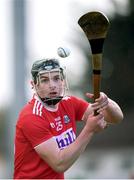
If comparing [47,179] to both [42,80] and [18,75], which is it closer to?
[42,80]

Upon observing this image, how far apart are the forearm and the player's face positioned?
1.34ft

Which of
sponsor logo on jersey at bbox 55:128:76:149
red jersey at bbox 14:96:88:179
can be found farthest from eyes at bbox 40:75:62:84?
sponsor logo on jersey at bbox 55:128:76:149

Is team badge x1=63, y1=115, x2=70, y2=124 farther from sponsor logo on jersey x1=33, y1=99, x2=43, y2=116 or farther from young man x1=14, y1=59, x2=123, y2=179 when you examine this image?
Answer: sponsor logo on jersey x1=33, y1=99, x2=43, y2=116

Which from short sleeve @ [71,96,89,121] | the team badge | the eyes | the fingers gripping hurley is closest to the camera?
the fingers gripping hurley

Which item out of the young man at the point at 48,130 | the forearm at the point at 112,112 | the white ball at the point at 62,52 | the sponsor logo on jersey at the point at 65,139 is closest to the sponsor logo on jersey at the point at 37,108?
the young man at the point at 48,130

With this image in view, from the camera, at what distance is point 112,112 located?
523cm

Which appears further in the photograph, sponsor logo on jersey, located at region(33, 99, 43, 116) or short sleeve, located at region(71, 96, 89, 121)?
short sleeve, located at region(71, 96, 89, 121)

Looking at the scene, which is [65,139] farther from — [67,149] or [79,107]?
[79,107]

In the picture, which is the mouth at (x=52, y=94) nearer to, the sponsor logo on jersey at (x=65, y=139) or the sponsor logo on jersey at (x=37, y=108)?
the sponsor logo on jersey at (x=37, y=108)

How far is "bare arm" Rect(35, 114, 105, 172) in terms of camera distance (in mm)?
4691

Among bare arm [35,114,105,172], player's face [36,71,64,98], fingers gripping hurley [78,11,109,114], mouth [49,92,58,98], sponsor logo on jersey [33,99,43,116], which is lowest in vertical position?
bare arm [35,114,105,172]

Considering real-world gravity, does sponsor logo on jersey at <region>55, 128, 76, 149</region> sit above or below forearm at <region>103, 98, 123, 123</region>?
below

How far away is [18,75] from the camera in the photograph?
6.65m

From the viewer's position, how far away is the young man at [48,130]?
478cm
